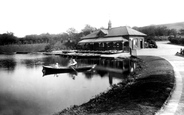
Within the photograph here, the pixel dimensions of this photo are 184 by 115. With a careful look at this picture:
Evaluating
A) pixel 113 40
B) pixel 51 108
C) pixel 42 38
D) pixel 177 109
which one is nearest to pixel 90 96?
pixel 51 108

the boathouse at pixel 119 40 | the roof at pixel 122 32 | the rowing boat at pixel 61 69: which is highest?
the roof at pixel 122 32

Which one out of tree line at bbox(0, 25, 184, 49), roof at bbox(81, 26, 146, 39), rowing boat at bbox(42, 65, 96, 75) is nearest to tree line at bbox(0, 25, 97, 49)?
tree line at bbox(0, 25, 184, 49)

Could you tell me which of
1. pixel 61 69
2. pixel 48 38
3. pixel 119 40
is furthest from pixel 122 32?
pixel 48 38

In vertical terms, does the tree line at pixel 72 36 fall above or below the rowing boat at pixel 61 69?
above

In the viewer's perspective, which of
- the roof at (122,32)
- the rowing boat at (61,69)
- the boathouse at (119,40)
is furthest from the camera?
the roof at (122,32)

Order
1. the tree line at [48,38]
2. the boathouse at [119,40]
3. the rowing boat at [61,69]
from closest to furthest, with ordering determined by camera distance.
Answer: the rowing boat at [61,69] → the boathouse at [119,40] → the tree line at [48,38]

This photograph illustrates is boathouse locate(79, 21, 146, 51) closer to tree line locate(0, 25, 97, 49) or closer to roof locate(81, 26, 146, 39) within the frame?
roof locate(81, 26, 146, 39)

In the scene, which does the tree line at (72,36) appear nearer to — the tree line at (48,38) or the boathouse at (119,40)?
the tree line at (48,38)

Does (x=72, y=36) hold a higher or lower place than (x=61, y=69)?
higher

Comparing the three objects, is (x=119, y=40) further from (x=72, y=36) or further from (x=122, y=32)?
(x=72, y=36)

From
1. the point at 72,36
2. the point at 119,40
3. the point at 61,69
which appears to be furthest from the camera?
the point at 72,36

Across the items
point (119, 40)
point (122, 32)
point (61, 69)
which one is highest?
point (122, 32)

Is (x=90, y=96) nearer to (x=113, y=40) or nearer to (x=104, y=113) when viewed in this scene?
(x=104, y=113)

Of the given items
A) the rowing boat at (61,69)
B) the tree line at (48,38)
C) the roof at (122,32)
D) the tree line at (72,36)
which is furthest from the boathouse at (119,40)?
the tree line at (48,38)
